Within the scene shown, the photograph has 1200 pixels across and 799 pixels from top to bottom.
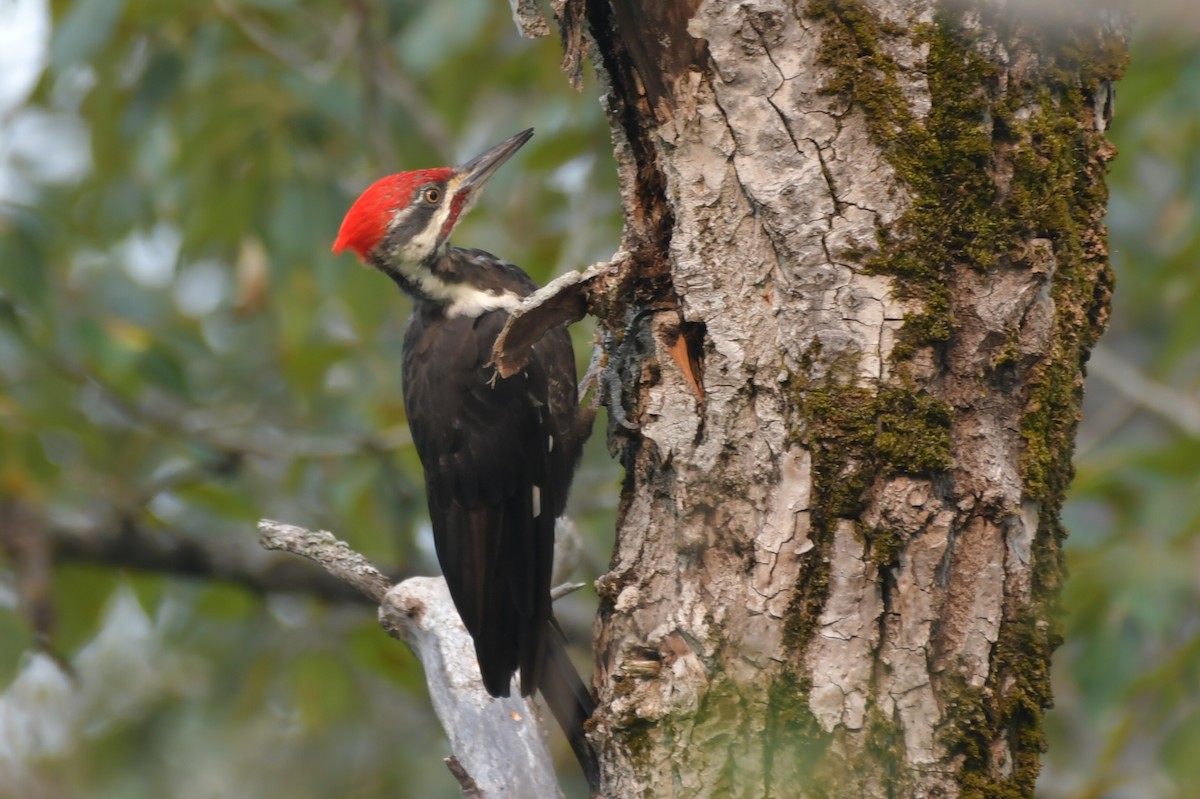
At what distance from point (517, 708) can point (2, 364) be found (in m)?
3.13

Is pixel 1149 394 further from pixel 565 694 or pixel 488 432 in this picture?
pixel 565 694

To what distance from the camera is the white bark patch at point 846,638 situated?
6.19 ft

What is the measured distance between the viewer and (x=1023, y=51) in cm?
195

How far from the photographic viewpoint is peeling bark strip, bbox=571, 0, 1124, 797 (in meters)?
1.90

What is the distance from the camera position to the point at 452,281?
4078 millimetres

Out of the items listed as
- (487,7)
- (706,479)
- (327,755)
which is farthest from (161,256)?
(706,479)

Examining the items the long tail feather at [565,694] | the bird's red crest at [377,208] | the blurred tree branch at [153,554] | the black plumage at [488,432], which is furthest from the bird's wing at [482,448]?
the blurred tree branch at [153,554]

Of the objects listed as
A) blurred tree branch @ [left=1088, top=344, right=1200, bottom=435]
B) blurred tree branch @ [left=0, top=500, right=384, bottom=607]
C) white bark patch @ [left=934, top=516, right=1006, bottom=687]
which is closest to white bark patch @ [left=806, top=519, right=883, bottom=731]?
white bark patch @ [left=934, top=516, right=1006, bottom=687]

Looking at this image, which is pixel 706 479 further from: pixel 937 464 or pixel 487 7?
pixel 487 7

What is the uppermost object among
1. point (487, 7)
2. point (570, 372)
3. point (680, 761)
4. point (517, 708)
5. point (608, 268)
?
point (487, 7)

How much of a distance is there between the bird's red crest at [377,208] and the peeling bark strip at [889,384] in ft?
6.53

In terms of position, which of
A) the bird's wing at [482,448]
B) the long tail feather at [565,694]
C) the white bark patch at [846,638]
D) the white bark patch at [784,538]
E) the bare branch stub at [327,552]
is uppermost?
the bird's wing at [482,448]

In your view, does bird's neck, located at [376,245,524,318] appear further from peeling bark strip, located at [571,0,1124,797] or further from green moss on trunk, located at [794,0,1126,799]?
green moss on trunk, located at [794,0,1126,799]

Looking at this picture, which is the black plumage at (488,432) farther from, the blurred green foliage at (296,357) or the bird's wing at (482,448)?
the blurred green foliage at (296,357)
